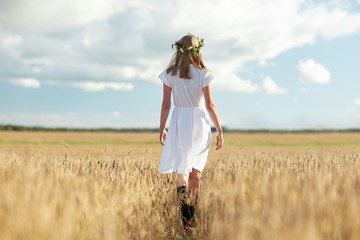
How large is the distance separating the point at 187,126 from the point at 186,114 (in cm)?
15

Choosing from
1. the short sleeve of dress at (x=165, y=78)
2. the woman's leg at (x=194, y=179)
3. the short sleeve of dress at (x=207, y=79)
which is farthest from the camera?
the woman's leg at (x=194, y=179)

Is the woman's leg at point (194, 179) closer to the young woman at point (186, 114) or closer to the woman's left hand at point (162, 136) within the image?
the young woman at point (186, 114)

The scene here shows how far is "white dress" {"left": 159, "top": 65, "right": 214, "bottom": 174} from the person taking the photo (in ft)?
13.9

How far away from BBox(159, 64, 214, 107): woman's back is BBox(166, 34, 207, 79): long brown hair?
0.06 m

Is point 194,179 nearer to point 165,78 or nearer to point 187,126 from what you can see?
point 187,126

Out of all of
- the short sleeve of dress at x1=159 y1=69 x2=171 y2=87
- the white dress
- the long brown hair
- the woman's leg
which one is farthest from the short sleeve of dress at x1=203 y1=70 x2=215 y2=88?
the woman's leg

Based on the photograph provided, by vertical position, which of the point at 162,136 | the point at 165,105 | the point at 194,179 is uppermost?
Answer: the point at 165,105

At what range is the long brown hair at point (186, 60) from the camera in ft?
13.8

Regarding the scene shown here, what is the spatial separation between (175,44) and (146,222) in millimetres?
2157

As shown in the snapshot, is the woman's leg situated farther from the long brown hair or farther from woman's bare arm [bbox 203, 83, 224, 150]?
the long brown hair

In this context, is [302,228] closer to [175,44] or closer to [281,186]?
[281,186]

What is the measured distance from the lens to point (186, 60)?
4215 millimetres

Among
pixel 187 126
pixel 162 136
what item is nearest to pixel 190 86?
pixel 187 126

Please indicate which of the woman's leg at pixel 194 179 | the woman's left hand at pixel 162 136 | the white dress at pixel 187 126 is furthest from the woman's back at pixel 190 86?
the woman's leg at pixel 194 179
